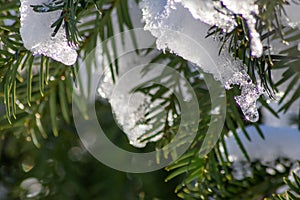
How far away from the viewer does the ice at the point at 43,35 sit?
332mm

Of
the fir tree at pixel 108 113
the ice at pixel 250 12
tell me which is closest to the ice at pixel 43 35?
the fir tree at pixel 108 113

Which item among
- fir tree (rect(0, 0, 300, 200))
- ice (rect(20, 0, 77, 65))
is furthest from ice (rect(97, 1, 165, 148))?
ice (rect(20, 0, 77, 65))

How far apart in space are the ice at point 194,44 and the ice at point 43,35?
54 millimetres

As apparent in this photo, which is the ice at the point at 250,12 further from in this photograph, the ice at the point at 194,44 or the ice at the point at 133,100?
the ice at the point at 133,100

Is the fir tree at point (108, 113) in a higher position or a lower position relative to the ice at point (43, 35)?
lower

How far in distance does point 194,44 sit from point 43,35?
0.10 meters

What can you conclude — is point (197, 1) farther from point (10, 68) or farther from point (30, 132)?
point (30, 132)

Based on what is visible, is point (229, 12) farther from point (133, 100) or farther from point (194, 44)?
point (133, 100)

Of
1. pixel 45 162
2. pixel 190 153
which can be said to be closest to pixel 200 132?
pixel 190 153

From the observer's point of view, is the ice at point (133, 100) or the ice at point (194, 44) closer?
the ice at point (194, 44)

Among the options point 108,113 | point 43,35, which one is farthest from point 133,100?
point 108,113

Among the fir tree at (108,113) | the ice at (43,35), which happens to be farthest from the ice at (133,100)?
the ice at (43,35)

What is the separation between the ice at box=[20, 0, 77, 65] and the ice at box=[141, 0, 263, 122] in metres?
0.05

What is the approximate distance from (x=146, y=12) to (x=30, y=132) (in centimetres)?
27
